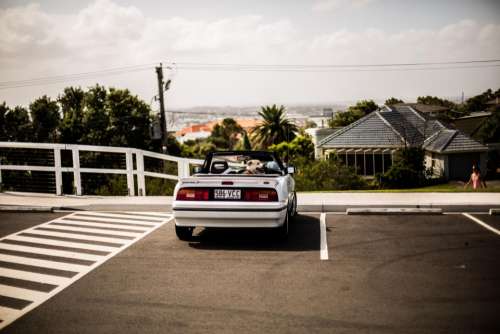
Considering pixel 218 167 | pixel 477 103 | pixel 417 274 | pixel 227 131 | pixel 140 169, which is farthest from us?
pixel 227 131

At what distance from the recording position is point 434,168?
3931 centimetres

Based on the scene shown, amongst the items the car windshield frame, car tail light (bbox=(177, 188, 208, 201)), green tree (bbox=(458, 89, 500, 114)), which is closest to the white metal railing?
the car windshield frame

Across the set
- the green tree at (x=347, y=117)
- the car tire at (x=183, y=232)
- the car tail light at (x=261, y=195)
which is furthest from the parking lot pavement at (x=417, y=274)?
the green tree at (x=347, y=117)

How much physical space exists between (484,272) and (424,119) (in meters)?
42.0

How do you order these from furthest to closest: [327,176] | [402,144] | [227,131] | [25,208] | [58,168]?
1. [227,131]
2. [402,144]
3. [327,176]
4. [58,168]
5. [25,208]

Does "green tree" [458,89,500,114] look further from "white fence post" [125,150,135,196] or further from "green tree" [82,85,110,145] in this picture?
"white fence post" [125,150,135,196]

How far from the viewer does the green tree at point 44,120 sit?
49.7 m

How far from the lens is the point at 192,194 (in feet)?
25.3

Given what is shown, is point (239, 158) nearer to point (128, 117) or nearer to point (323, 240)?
point (323, 240)

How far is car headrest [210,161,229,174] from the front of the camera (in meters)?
9.07

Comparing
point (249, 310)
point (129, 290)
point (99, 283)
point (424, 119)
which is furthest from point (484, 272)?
point (424, 119)

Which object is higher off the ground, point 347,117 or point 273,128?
point 347,117

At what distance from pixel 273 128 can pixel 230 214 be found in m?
73.0

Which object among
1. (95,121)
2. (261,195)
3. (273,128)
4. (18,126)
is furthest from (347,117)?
(261,195)
